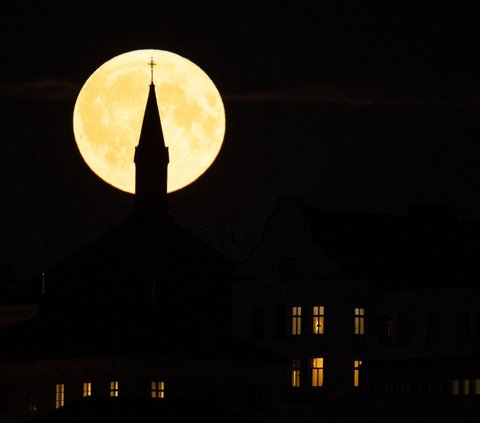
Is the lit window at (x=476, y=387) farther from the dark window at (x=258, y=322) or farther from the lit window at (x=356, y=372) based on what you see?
the dark window at (x=258, y=322)

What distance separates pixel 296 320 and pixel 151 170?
4367cm

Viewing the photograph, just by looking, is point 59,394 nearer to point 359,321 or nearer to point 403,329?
point 359,321

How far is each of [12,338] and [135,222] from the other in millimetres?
35123

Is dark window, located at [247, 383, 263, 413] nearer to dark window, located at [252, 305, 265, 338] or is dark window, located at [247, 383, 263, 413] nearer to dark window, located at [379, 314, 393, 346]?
dark window, located at [252, 305, 265, 338]

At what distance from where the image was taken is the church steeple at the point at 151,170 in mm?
156125

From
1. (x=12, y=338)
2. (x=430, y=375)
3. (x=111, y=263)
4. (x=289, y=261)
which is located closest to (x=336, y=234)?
(x=289, y=261)

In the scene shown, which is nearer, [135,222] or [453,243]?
[453,243]

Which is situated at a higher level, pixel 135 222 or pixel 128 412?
pixel 135 222

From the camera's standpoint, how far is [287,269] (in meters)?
115

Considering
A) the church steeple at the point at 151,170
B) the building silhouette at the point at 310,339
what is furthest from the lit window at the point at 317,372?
the church steeple at the point at 151,170

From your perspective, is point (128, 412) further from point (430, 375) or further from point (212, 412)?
point (430, 375)

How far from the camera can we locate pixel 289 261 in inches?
4528

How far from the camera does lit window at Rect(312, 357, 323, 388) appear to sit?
4444 inches

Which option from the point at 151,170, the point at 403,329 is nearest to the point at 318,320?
the point at 403,329
